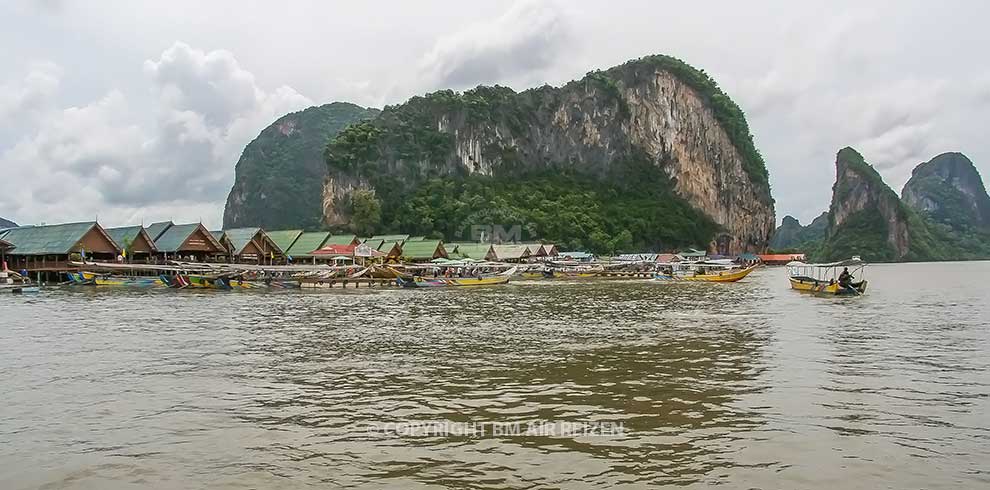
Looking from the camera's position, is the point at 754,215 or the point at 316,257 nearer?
the point at 316,257

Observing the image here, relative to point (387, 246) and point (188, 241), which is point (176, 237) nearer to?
point (188, 241)

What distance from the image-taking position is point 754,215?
515ft

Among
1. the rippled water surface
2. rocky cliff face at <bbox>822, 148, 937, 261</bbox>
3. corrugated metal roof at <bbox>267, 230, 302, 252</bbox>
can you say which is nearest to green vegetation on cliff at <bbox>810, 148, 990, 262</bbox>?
rocky cliff face at <bbox>822, 148, 937, 261</bbox>

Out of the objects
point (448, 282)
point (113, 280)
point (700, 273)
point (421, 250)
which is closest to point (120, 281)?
point (113, 280)

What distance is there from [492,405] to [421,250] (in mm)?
63355

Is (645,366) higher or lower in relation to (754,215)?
lower

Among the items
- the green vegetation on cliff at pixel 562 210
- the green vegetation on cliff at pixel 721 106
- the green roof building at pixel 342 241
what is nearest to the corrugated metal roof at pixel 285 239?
the green roof building at pixel 342 241

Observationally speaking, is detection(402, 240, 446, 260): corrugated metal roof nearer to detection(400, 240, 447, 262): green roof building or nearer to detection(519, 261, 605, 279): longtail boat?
detection(400, 240, 447, 262): green roof building

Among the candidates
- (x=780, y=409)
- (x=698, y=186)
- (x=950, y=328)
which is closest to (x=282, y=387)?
(x=780, y=409)

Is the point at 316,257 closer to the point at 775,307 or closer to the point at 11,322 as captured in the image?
the point at 11,322

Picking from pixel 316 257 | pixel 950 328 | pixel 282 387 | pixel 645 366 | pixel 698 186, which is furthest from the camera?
pixel 698 186

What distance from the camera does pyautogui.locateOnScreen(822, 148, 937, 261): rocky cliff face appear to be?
153000 mm

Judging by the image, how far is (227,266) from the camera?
48.2 metres

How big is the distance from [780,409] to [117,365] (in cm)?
1316
